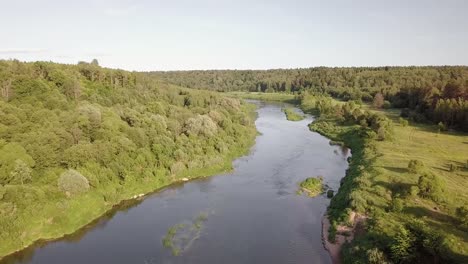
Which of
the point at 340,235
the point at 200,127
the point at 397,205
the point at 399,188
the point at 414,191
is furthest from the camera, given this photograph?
the point at 200,127

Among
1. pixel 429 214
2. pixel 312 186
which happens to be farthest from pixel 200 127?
pixel 429 214

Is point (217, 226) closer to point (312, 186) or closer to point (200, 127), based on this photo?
point (312, 186)

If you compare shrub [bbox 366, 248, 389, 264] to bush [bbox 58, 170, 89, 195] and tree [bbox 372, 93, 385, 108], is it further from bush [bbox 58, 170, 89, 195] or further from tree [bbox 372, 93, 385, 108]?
tree [bbox 372, 93, 385, 108]

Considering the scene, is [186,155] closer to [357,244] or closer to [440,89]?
[357,244]

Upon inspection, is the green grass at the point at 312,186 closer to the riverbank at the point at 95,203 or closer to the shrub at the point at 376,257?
the riverbank at the point at 95,203

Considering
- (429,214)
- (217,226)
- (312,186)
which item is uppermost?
(429,214)

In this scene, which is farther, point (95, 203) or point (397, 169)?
point (397, 169)
